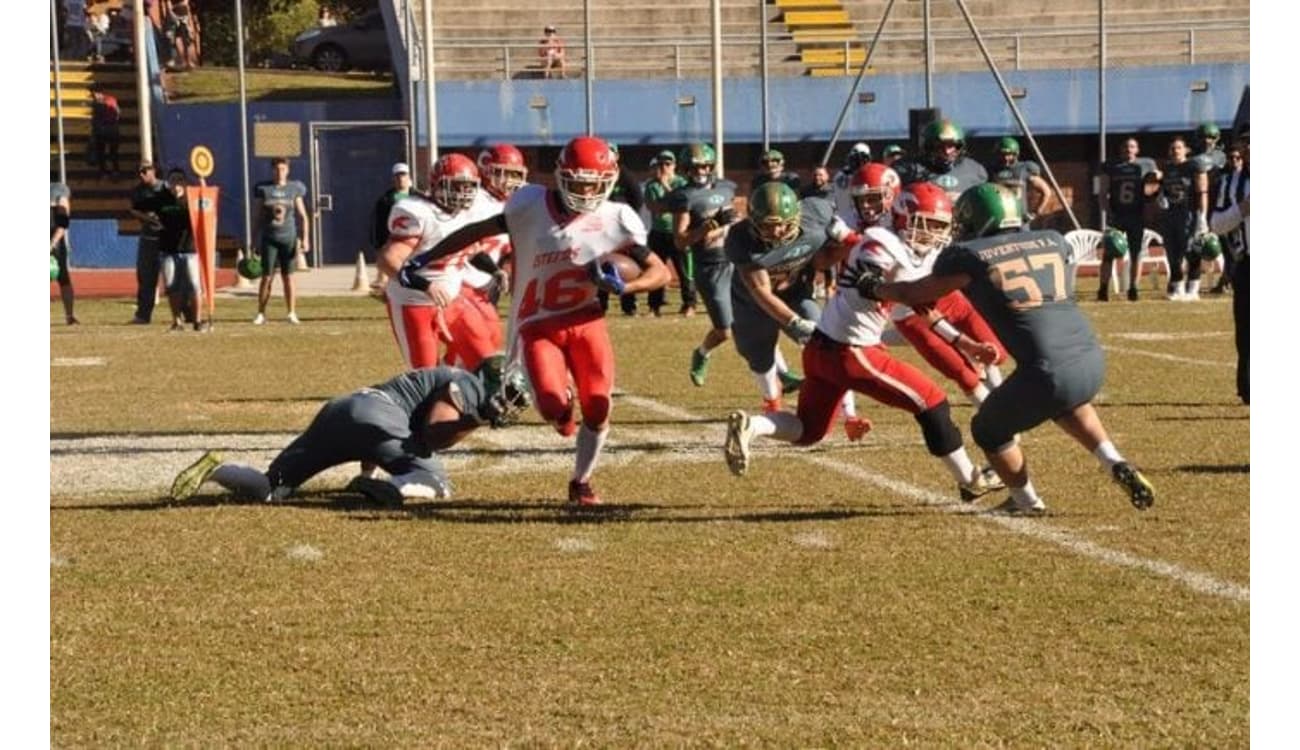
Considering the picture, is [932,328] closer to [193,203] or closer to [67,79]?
[193,203]

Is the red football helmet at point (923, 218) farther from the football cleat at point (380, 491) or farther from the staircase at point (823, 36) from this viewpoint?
the staircase at point (823, 36)

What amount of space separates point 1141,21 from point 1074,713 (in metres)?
35.6

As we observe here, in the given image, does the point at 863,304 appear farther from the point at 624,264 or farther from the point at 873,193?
the point at 873,193

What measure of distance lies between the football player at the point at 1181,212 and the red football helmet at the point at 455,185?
14.7 metres

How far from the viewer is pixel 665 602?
7.91m

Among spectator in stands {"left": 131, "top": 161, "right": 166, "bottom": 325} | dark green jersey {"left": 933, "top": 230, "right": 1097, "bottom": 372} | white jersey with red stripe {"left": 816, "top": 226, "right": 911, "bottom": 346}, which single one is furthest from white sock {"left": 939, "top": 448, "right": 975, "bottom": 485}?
spectator in stands {"left": 131, "top": 161, "right": 166, "bottom": 325}

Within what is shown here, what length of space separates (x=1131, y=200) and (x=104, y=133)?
20326mm

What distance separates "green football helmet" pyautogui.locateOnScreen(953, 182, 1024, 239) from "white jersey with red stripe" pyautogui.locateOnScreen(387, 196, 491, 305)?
10.8ft

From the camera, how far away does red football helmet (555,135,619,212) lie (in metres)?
10.4

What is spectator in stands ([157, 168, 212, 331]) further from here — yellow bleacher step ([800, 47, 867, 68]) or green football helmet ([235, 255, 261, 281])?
yellow bleacher step ([800, 47, 867, 68])

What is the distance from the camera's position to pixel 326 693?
21.7 ft

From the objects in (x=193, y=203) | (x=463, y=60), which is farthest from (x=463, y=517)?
(x=463, y=60)

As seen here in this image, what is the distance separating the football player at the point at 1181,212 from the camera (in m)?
25.6

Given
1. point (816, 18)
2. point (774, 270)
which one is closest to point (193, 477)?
point (774, 270)
